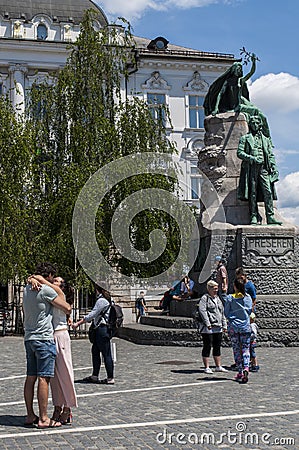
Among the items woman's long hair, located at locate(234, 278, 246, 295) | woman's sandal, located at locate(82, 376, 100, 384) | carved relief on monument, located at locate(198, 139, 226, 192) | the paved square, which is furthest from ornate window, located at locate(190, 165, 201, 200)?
woman's sandal, located at locate(82, 376, 100, 384)

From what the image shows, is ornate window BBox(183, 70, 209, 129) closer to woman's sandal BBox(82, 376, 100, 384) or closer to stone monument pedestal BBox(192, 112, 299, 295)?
stone monument pedestal BBox(192, 112, 299, 295)

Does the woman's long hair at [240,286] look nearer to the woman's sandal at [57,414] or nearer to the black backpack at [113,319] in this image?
the black backpack at [113,319]

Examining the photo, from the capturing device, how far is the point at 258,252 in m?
16.1

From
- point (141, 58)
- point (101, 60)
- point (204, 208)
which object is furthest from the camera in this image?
point (141, 58)

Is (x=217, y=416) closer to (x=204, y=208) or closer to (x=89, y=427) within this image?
(x=89, y=427)

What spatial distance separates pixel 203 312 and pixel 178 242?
1624cm

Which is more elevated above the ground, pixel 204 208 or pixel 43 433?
pixel 204 208

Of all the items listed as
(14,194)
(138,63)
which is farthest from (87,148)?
(138,63)

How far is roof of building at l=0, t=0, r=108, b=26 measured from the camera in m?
42.6

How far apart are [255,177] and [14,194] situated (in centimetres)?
1132

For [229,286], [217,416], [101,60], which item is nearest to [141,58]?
[101,60]

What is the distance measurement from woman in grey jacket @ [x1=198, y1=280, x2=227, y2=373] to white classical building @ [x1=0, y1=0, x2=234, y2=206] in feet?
95.4

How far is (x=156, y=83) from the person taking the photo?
43781 mm

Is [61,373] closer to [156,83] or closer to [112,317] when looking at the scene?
[112,317]
